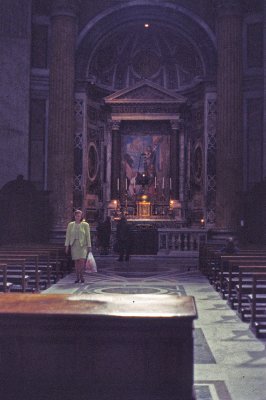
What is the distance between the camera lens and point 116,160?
73.1 ft

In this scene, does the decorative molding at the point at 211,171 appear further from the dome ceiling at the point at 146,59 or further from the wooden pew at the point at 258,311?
the wooden pew at the point at 258,311

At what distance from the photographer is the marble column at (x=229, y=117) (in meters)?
18.1

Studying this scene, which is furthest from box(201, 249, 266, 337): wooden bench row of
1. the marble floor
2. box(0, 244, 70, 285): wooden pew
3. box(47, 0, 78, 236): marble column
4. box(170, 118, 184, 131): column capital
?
box(170, 118, 184, 131): column capital

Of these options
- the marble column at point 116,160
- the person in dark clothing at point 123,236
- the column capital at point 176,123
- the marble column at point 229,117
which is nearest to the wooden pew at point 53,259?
the person in dark clothing at point 123,236

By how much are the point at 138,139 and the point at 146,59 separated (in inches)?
130

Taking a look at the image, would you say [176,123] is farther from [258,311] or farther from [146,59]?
[258,311]

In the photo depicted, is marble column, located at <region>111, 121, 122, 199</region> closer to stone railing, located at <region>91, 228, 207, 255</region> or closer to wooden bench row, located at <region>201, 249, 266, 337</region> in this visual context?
stone railing, located at <region>91, 228, 207, 255</region>

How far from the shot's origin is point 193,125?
21.5 metres

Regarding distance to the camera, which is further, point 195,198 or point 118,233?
point 195,198

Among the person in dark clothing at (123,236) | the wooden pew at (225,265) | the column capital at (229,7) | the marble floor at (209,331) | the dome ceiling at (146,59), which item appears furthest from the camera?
the dome ceiling at (146,59)

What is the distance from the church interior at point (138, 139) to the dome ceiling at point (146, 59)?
0.17 ft

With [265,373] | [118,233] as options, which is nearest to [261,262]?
[265,373]

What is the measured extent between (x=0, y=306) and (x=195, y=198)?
719 inches

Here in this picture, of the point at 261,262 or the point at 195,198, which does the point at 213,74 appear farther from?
the point at 261,262
